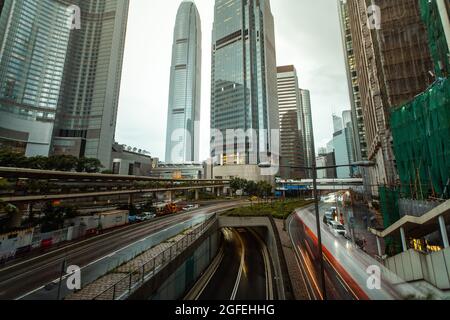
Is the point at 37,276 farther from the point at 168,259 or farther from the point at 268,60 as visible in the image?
the point at 268,60

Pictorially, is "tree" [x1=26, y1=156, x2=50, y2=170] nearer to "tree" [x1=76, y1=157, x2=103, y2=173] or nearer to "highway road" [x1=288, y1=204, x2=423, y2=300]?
"tree" [x1=76, y1=157, x2=103, y2=173]

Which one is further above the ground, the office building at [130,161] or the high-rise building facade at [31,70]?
the high-rise building facade at [31,70]

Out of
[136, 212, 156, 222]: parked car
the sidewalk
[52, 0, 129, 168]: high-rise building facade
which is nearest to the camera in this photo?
the sidewalk

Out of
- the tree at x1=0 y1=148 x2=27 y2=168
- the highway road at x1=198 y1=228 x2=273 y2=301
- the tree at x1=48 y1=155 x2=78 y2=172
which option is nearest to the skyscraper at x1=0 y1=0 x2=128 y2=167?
the tree at x1=48 y1=155 x2=78 y2=172

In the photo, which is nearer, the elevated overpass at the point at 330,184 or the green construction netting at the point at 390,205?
the green construction netting at the point at 390,205

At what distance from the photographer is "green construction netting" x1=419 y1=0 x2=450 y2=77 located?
60.3 ft

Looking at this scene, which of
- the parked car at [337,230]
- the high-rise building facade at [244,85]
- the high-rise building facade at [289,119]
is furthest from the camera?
the high-rise building facade at [289,119]

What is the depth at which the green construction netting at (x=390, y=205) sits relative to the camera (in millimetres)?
19125

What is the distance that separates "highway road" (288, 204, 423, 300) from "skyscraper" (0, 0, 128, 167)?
3844 inches

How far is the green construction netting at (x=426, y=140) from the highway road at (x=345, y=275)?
6.79m

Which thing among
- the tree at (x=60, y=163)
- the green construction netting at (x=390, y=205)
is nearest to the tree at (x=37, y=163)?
the tree at (x=60, y=163)

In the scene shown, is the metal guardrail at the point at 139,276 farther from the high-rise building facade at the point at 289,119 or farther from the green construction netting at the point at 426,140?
the high-rise building facade at the point at 289,119

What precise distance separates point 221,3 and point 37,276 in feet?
596
